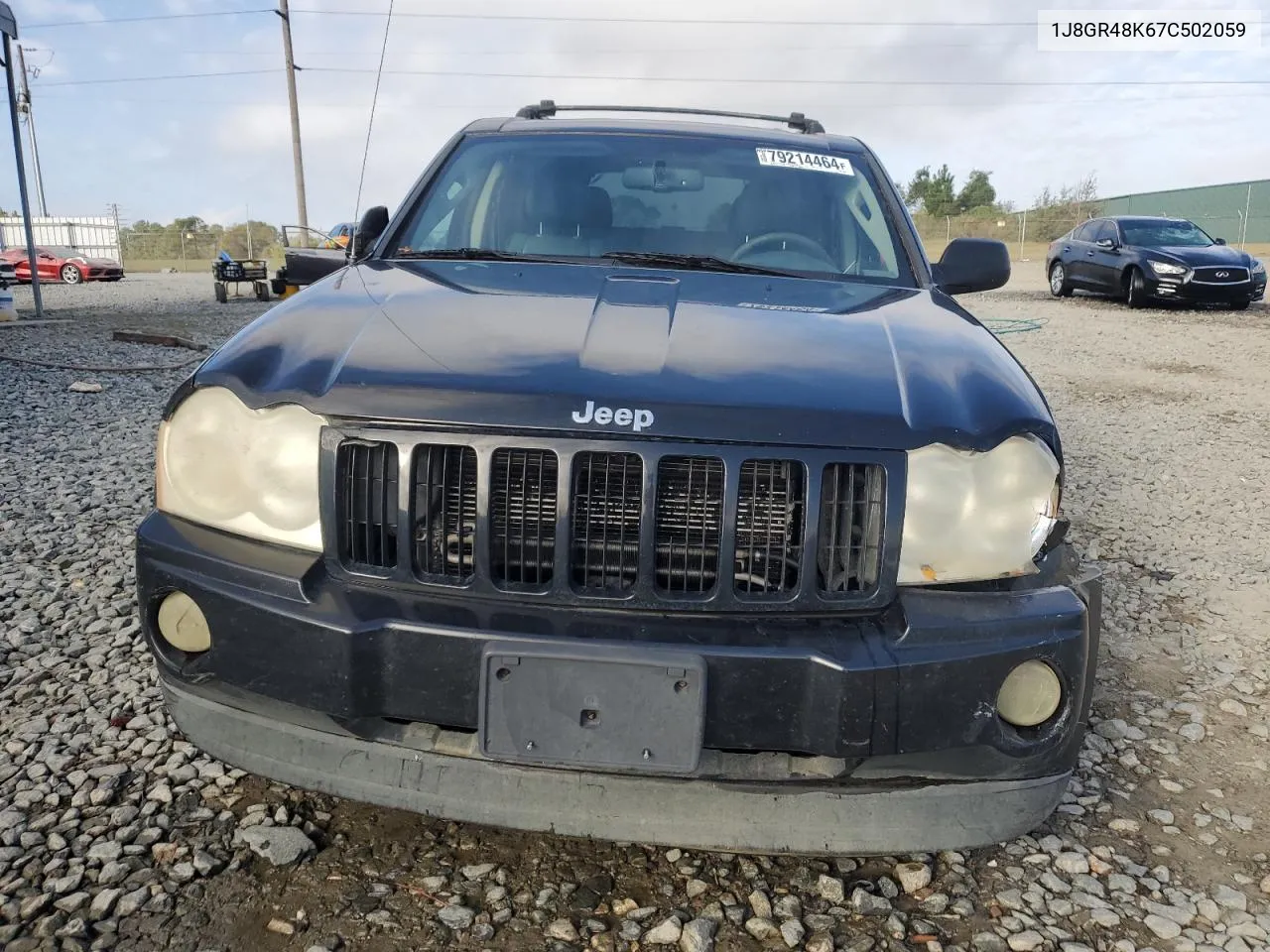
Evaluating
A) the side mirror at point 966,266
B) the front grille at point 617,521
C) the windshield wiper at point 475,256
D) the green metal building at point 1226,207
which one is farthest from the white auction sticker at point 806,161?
the green metal building at point 1226,207

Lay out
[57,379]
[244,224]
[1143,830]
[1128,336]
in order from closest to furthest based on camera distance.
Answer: [1143,830]
[57,379]
[1128,336]
[244,224]

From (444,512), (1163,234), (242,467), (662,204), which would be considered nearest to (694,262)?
(662,204)

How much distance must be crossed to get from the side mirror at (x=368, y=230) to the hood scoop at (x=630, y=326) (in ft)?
4.03

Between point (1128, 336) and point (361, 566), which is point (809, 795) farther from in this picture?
point (1128, 336)

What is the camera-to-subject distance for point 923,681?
1743mm

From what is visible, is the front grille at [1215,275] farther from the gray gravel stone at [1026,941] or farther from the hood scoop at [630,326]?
the gray gravel stone at [1026,941]

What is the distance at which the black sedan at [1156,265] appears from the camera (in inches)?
607

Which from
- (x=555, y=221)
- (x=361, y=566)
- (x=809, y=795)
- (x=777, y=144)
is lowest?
(x=809, y=795)

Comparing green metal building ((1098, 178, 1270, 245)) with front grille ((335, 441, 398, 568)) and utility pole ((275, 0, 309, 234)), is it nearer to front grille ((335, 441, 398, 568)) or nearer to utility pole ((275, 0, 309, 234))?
utility pole ((275, 0, 309, 234))

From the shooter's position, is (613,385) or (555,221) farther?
(555,221)

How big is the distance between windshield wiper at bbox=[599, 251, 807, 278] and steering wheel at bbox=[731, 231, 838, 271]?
0.14 metres

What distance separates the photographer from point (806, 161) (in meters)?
3.42

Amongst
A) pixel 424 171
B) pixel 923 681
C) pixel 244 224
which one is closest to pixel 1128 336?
pixel 424 171

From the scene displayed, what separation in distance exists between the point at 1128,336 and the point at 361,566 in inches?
509
